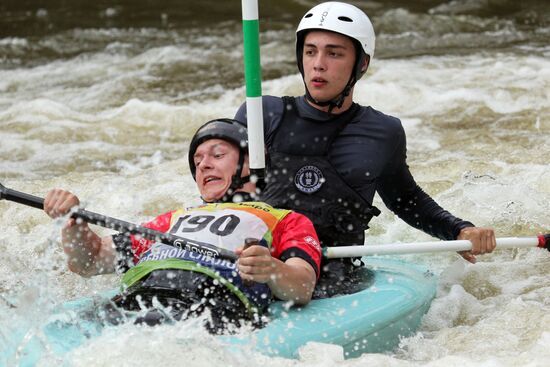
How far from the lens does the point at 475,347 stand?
402cm

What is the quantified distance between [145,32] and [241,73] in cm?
251

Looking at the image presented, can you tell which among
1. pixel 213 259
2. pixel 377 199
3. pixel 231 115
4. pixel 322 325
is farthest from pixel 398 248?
pixel 231 115

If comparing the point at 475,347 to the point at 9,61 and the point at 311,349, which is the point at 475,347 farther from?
the point at 9,61

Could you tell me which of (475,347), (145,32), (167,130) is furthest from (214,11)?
(475,347)

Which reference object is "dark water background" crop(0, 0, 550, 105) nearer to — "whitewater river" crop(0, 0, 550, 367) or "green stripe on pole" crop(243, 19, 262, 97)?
"whitewater river" crop(0, 0, 550, 367)

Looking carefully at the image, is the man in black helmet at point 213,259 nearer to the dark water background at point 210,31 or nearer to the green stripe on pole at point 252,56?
the green stripe on pole at point 252,56

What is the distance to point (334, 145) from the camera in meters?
4.44

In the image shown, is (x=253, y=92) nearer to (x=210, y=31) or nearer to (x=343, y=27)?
(x=343, y=27)

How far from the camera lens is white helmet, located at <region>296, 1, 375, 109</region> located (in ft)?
14.5

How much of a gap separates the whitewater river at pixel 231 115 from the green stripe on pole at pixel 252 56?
0.95 metres

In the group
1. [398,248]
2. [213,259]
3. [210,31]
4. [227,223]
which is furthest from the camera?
[210,31]

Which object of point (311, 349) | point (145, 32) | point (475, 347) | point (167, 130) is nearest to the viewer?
point (311, 349)

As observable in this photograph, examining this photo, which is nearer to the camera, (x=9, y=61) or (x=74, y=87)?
(x=74, y=87)

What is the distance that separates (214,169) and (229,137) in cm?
15
